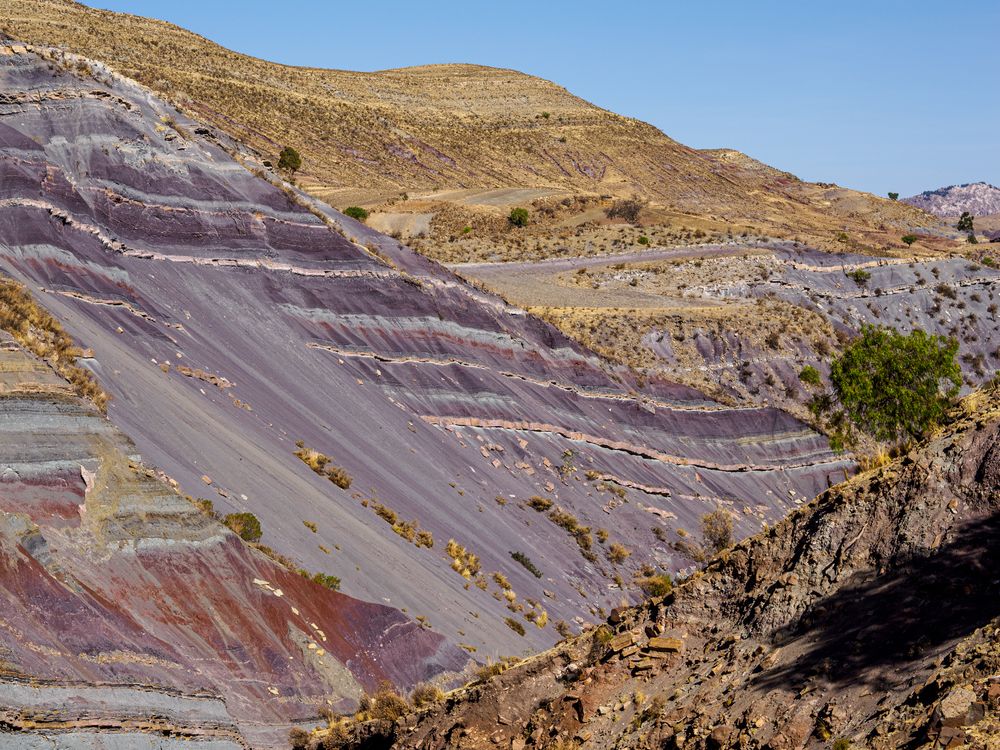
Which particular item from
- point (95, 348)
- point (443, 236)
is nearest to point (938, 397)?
point (95, 348)

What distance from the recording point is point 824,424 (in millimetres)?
51094

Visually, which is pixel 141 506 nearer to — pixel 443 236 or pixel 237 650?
pixel 237 650

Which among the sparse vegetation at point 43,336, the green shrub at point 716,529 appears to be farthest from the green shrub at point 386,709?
the green shrub at point 716,529

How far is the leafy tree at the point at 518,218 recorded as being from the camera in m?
83.5

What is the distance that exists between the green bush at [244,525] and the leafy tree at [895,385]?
20706mm

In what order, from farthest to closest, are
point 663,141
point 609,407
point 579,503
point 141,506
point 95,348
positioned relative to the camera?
point 663,141 < point 609,407 < point 579,503 < point 95,348 < point 141,506

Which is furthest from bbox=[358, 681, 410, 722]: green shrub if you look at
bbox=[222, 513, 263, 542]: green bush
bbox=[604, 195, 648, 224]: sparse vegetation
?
bbox=[604, 195, 648, 224]: sparse vegetation

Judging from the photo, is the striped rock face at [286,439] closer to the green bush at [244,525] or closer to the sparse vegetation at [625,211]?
the green bush at [244,525]

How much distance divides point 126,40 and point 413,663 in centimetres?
10297

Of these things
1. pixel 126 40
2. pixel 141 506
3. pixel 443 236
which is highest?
pixel 126 40

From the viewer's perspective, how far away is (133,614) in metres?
17.9

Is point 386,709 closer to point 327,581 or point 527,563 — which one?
point 327,581

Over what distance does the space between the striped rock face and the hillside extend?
142 ft

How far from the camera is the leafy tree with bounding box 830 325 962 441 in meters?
36.0
